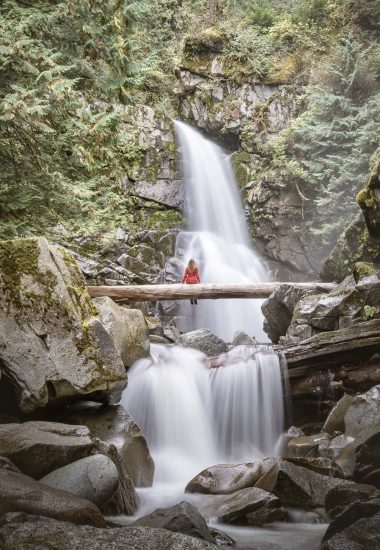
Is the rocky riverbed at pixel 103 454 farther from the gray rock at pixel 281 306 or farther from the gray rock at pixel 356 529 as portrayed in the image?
the gray rock at pixel 281 306

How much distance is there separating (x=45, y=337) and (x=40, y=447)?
1452 millimetres

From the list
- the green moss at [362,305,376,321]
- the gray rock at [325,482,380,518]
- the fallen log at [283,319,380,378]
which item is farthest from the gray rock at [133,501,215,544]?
the green moss at [362,305,376,321]

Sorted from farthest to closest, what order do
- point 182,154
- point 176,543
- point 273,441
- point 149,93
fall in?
point 149,93, point 182,154, point 273,441, point 176,543

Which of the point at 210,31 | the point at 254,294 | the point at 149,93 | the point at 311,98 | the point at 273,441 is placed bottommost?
the point at 273,441

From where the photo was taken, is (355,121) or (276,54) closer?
(355,121)

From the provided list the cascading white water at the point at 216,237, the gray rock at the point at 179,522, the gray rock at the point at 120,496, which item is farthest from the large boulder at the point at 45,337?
the cascading white water at the point at 216,237

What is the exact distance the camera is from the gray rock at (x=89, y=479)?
12.9ft

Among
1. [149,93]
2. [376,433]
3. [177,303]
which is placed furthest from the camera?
[149,93]

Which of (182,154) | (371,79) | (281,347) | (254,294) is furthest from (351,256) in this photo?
(182,154)

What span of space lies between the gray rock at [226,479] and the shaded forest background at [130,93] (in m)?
3.72

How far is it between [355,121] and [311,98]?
253cm

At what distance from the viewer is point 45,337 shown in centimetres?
527

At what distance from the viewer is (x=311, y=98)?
18.9m

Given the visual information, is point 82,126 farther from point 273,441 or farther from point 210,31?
point 210,31
